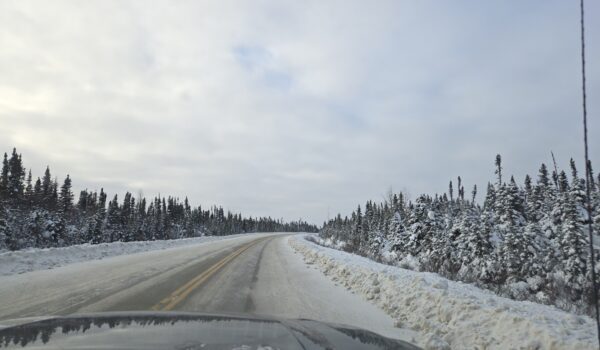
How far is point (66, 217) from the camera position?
258ft

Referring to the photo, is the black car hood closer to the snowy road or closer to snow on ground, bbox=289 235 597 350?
snow on ground, bbox=289 235 597 350

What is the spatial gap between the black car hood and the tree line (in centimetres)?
4823

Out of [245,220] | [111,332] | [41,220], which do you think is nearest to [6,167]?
[41,220]

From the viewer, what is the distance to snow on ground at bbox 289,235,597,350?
4.91 m

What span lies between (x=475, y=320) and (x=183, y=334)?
4440 millimetres

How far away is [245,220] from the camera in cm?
19762

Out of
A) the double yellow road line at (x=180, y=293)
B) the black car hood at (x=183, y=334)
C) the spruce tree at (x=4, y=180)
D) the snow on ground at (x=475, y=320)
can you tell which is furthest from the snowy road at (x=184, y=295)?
the spruce tree at (x=4, y=180)

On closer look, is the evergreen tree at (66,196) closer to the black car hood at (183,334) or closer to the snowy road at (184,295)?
the snowy road at (184,295)

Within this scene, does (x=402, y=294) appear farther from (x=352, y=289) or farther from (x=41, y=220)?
(x=41, y=220)

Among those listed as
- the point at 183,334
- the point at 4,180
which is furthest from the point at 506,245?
the point at 4,180

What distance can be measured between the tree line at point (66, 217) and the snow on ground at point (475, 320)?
1861 inches

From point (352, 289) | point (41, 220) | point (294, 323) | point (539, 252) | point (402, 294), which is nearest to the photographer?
point (294, 323)

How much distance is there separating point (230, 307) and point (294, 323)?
16.2 feet

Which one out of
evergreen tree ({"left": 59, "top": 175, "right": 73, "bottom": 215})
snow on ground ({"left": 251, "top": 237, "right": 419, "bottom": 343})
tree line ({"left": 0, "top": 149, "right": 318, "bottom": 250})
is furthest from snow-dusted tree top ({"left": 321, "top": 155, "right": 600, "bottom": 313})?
evergreen tree ({"left": 59, "top": 175, "right": 73, "bottom": 215})
